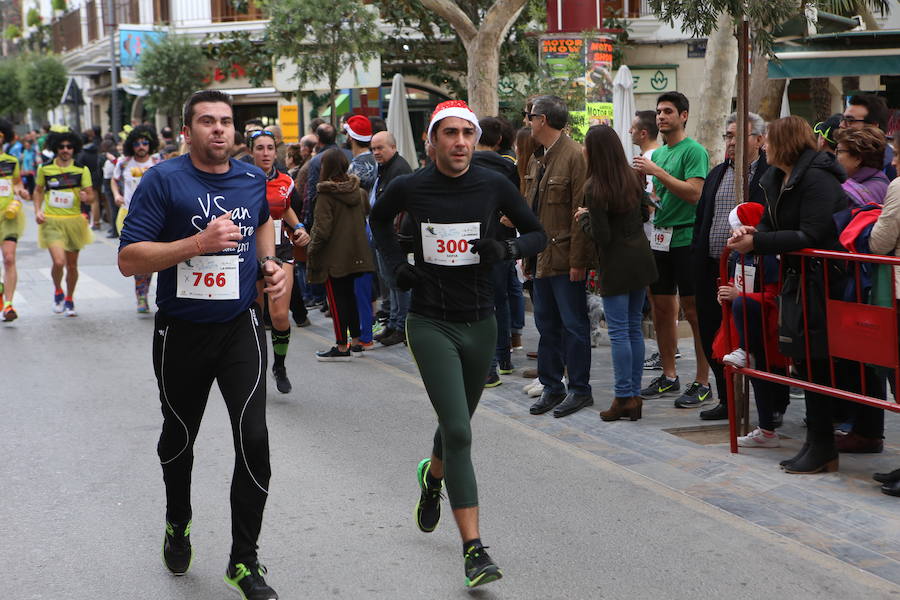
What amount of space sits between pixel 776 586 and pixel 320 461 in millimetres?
2935

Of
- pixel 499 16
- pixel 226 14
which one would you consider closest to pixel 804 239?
pixel 499 16

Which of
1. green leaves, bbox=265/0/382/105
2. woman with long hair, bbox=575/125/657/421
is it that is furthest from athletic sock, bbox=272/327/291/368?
green leaves, bbox=265/0/382/105

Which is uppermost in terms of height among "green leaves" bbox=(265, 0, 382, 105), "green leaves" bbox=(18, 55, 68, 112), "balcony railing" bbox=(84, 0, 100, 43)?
"balcony railing" bbox=(84, 0, 100, 43)

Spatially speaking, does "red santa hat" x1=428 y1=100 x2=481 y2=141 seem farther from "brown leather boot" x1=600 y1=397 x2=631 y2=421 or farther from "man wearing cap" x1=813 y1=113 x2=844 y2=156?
"man wearing cap" x1=813 y1=113 x2=844 y2=156

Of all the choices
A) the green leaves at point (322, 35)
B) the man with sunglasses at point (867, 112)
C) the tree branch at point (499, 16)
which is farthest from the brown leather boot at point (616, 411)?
the green leaves at point (322, 35)

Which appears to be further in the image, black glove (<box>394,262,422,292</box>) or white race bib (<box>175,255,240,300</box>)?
black glove (<box>394,262,422,292</box>)

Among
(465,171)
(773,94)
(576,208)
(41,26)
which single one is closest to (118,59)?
(41,26)

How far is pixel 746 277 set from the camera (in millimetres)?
6453

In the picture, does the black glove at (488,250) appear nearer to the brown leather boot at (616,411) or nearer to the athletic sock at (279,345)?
the brown leather boot at (616,411)

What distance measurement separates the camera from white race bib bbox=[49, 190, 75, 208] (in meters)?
13.0

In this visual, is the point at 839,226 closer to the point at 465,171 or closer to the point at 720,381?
the point at 720,381

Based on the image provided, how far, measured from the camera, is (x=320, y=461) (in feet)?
21.8

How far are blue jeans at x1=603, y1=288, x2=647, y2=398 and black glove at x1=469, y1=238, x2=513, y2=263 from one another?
276cm

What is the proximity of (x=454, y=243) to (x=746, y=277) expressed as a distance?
232 cm
